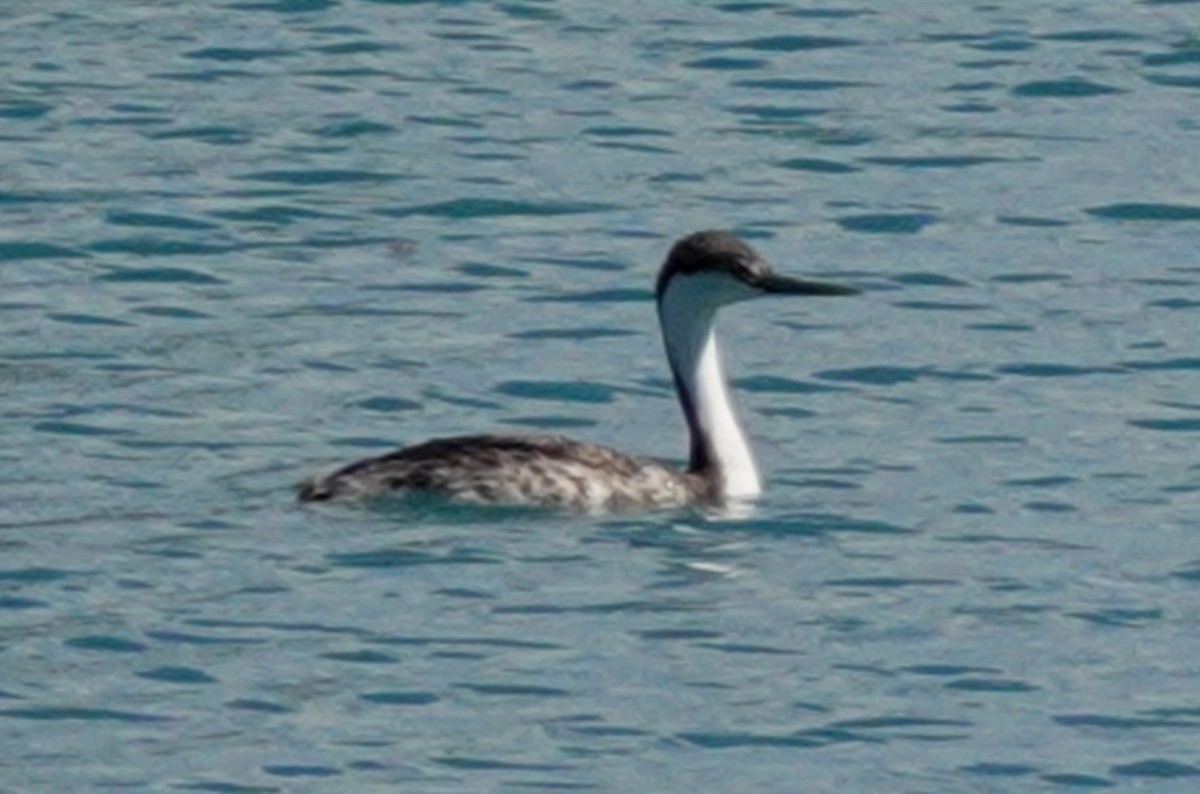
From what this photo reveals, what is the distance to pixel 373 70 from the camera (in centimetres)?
3044

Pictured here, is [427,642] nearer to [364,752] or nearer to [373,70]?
[364,752]

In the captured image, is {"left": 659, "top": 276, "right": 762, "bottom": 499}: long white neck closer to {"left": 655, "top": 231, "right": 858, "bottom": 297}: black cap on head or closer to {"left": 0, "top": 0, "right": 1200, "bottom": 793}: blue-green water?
{"left": 655, "top": 231, "right": 858, "bottom": 297}: black cap on head

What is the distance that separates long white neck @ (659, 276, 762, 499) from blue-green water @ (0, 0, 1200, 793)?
0.35 metres

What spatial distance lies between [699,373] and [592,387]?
1039 mm

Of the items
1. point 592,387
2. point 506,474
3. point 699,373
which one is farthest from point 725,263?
point 506,474

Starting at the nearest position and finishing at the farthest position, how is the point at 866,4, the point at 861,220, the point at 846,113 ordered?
the point at 861,220
the point at 846,113
the point at 866,4

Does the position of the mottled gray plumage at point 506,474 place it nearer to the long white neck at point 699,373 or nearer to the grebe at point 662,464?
the grebe at point 662,464

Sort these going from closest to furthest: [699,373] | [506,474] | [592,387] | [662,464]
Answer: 1. [506,474]
2. [662,464]
3. [699,373]
4. [592,387]

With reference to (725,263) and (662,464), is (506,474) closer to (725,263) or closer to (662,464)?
(662,464)

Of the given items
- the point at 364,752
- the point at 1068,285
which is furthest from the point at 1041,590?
the point at 1068,285

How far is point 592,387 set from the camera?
952 inches

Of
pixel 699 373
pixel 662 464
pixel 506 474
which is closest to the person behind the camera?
pixel 506 474

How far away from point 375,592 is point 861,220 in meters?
7.17

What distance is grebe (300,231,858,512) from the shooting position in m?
21.9
